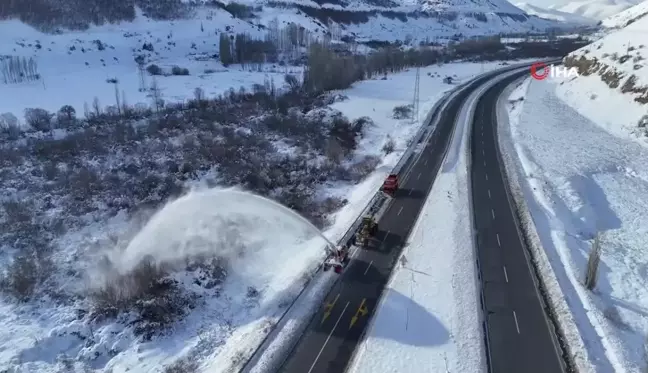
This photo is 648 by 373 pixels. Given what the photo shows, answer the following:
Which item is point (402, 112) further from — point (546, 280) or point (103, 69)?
point (103, 69)

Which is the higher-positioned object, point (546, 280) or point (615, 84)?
point (615, 84)

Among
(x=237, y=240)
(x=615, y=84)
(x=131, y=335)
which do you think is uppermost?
(x=615, y=84)

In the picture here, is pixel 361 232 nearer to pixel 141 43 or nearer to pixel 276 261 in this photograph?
pixel 276 261

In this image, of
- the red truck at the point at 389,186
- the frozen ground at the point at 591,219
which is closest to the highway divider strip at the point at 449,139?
the red truck at the point at 389,186

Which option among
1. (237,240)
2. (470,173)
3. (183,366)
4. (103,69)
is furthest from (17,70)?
(183,366)

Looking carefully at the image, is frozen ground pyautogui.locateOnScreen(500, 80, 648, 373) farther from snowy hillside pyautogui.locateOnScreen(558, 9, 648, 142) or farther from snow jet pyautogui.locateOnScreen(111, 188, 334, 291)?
snow jet pyautogui.locateOnScreen(111, 188, 334, 291)

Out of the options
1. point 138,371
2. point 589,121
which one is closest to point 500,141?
point 589,121
